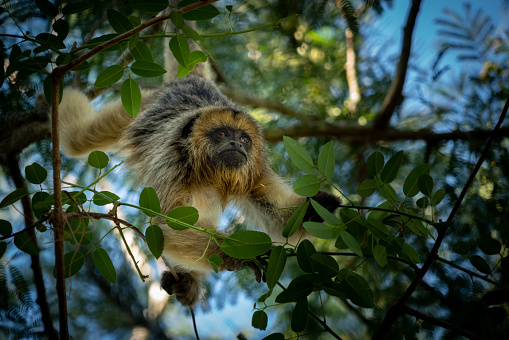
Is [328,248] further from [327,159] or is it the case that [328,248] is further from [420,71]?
[327,159]

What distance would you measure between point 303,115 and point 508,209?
263cm

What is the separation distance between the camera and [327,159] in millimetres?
1843

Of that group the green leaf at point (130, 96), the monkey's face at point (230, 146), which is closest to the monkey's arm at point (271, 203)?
the monkey's face at point (230, 146)

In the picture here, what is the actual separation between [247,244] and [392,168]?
81cm

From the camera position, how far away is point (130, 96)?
197 centimetres

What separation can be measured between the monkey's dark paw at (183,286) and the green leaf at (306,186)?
230 centimetres

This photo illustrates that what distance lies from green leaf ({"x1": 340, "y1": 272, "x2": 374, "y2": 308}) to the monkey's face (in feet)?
7.07

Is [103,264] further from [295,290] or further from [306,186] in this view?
[306,186]

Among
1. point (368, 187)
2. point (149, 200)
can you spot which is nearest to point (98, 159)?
point (149, 200)

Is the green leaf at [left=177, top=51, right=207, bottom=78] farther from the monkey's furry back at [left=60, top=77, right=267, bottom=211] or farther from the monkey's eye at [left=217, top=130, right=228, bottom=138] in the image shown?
the monkey's eye at [left=217, top=130, right=228, bottom=138]

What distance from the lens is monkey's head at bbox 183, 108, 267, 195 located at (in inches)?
150

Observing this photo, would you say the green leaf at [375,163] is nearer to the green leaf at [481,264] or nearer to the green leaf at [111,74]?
the green leaf at [481,264]

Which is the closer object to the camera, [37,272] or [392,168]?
[392,168]

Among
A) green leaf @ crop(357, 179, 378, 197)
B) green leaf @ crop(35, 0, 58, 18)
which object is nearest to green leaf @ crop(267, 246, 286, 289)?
green leaf @ crop(357, 179, 378, 197)
